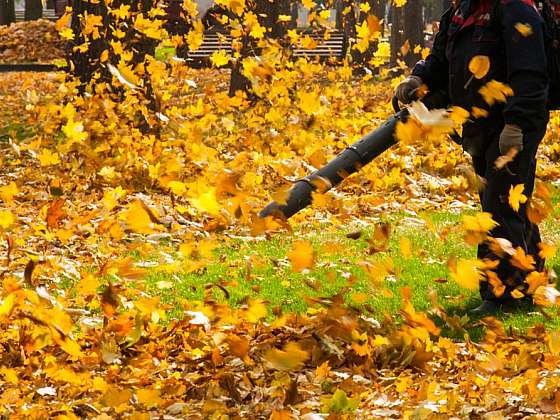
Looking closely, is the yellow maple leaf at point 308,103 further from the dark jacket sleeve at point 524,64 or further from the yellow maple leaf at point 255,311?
the yellow maple leaf at point 255,311

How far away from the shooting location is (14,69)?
81.7 ft

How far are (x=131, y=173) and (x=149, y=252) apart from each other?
2.43m

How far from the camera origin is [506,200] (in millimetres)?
5047

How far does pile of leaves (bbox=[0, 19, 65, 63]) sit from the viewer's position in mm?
27625

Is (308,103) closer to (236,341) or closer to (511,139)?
(511,139)

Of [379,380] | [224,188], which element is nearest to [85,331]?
[224,188]

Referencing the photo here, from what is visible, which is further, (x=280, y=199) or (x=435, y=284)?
(x=435, y=284)

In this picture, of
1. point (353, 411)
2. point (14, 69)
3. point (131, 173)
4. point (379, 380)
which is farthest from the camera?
point (14, 69)

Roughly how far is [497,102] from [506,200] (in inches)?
21.6

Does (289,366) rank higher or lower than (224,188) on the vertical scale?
lower

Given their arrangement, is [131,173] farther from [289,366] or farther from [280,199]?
[289,366]

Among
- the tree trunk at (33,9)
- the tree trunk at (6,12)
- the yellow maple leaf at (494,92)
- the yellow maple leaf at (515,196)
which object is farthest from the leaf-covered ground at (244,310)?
the tree trunk at (33,9)

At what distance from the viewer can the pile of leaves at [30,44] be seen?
Result: 90.6 ft

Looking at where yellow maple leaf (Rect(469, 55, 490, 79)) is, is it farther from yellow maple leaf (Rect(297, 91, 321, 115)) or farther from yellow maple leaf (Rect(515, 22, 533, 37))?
yellow maple leaf (Rect(297, 91, 321, 115))
